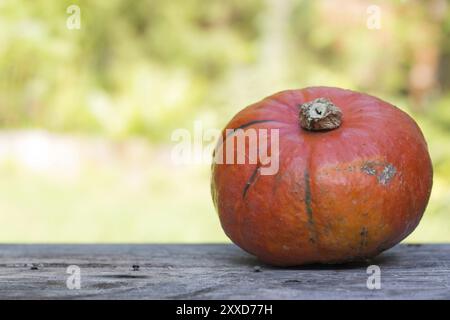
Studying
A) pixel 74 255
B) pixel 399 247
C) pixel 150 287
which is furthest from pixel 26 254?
pixel 399 247

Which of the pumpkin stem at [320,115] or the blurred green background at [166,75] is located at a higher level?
the blurred green background at [166,75]

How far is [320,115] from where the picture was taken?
54.2 inches

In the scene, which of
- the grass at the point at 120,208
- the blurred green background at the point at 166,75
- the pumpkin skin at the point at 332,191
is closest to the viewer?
the pumpkin skin at the point at 332,191

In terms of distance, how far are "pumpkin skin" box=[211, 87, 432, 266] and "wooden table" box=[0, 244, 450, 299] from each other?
0.16 ft

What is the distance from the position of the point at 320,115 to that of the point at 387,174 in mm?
159

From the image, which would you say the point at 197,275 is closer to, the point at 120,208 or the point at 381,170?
the point at 381,170

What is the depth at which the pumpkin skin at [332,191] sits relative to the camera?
1.32 metres

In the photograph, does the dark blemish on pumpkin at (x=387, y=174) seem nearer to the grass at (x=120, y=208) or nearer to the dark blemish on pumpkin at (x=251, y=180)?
the dark blemish on pumpkin at (x=251, y=180)

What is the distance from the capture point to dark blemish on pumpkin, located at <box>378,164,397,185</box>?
1.34m

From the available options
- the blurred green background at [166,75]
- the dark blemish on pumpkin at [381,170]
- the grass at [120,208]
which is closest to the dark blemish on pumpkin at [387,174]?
the dark blemish on pumpkin at [381,170]

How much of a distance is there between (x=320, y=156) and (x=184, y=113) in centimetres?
404

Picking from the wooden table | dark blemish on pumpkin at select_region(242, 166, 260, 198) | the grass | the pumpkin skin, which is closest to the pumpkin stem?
the pumpkin skin

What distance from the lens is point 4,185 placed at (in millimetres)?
4727

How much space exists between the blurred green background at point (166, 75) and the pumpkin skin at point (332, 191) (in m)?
3.16
